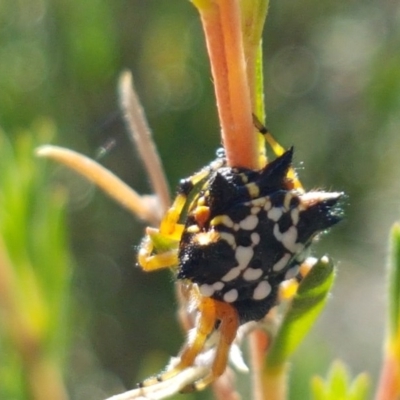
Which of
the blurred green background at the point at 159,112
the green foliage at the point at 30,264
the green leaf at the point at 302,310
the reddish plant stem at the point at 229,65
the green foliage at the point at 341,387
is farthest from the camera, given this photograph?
the blurred green background at the point at 159,112

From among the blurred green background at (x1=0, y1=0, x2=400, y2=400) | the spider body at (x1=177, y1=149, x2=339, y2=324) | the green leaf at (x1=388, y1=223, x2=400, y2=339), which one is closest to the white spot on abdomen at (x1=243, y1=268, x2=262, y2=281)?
the spider body at (x1=177, y1=149, x2=339, y2=324)

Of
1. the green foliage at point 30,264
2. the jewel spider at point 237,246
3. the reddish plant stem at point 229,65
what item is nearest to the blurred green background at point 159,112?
the green foliage at point 30,264

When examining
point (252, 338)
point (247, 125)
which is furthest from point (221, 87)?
point (252, 338)

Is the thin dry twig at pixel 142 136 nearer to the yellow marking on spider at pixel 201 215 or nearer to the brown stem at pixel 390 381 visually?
the yellow marking on spider at pixel 201 215

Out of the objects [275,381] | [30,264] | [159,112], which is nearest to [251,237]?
[275,381]

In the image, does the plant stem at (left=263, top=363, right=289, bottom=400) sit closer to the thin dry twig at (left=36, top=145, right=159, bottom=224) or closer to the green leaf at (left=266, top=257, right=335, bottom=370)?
the green leaf at (left=266, top=257, right=335, bottom=370)

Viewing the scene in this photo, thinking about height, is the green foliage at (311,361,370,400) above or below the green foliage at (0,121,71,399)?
below
